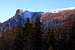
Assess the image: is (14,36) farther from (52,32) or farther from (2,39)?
(52,32)

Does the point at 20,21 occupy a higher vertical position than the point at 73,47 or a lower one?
higher

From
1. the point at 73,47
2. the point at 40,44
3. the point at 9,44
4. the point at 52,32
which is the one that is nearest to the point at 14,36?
the point at 9,44

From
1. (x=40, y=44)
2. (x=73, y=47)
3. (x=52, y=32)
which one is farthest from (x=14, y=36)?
(x=73, y=47)

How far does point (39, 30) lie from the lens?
25.6 feet

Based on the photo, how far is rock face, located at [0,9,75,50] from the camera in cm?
704

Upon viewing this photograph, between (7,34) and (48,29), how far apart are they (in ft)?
7.07

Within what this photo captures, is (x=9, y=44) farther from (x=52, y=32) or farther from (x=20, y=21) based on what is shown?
(x=52, y=32)

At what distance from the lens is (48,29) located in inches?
292

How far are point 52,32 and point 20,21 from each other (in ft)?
5.36

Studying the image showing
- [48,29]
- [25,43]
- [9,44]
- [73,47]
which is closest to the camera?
[73,47]

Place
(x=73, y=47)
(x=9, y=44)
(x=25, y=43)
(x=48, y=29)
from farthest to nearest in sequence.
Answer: (x=9, y=44) → (x=25, y=43) → (x=48, y=29) → (x=73, y=47)

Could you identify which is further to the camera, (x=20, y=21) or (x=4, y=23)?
(x=4, y=23)

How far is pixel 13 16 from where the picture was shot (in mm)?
9062

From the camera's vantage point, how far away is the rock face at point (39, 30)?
7035 millimetres
